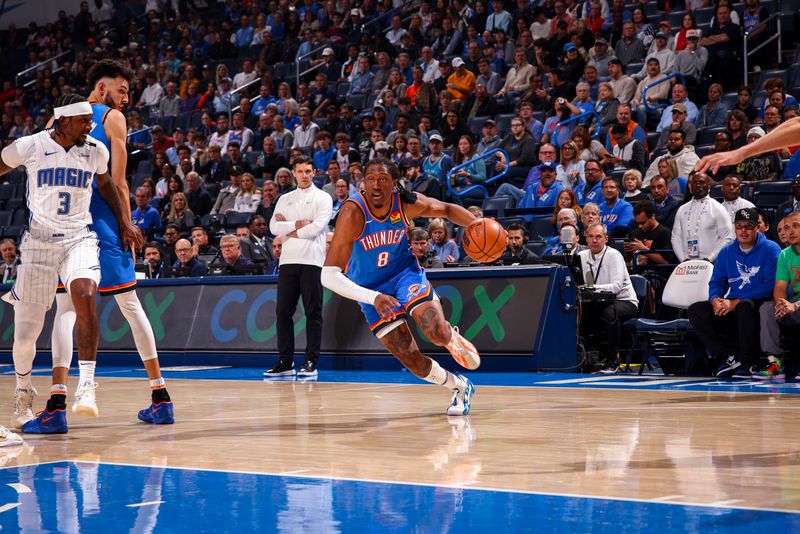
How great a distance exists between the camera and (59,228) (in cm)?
621

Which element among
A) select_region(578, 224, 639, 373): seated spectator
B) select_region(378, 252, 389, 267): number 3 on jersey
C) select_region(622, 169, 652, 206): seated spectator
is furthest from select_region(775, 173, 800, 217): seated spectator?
select_region(378, 252, 389, 267): number 3 on jersey

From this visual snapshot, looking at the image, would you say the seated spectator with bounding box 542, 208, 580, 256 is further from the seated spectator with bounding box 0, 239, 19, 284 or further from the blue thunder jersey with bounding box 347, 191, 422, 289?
the seated spectator with bounding box 0, 239, 19, 284

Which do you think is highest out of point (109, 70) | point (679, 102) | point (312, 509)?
point (679, 102)

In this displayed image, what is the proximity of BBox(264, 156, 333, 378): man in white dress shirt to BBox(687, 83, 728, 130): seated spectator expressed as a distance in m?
5.83

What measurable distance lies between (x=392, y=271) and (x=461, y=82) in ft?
35.1

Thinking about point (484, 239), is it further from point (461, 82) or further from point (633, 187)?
point (461, 82)

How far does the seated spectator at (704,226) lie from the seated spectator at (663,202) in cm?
88

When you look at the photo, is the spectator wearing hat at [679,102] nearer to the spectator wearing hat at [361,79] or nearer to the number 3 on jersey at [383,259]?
the spectator wearing hat at [361,79]

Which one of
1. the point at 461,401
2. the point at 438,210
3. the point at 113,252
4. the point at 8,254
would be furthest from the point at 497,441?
the point at 8,254

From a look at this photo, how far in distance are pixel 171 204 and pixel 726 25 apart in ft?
30.7

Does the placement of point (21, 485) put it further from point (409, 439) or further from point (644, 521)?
point (644, 521)

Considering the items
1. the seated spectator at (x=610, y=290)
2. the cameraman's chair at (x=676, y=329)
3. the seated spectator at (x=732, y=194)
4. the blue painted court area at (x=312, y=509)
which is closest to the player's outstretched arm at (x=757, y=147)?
the blue painted court area at (x=312, y=509)

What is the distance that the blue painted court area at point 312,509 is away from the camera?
3.46m

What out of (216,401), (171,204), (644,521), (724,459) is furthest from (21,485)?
(171,204)
